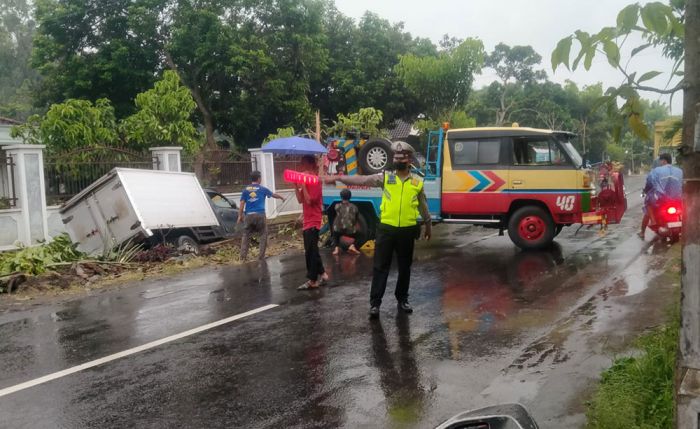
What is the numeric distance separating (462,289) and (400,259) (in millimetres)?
1749

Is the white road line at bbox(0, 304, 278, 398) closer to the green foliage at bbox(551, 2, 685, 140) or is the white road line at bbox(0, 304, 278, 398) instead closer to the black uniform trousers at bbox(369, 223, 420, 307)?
the black uniform trousers at bbox(369, 223, 420, 307)

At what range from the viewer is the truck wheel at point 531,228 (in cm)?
1145

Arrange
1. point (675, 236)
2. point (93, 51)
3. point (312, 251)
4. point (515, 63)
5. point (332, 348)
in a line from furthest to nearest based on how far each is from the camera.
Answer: point (515, 63) < point (93, 51) < point (675, 236) < point (312, 251) < point (332, 348)

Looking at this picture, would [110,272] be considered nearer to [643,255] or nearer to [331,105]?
[643,255]

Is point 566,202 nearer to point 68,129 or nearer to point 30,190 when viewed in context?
point 30,190

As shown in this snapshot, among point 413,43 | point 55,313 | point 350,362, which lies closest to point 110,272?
point 55,313

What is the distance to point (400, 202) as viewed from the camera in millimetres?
6672

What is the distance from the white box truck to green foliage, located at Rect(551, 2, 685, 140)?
10373mm

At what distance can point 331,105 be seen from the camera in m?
32.7

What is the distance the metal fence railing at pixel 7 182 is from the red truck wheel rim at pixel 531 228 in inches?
424

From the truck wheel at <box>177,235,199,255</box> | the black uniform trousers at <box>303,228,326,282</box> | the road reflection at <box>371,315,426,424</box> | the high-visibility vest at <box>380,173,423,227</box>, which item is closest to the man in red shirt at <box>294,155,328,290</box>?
the black uniform trousers at <box>303,228,326,282</box>

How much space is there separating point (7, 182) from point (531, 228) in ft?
36.4

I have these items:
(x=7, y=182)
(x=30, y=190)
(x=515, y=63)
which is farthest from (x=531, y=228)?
(x=515, y=63)

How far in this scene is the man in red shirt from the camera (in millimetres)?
8547
